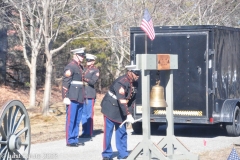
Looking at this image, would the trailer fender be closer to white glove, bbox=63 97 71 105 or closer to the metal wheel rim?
the metal wheel rim

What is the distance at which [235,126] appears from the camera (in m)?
14.6

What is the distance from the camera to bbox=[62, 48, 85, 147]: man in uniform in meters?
12.7

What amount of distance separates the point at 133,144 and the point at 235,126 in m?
2.86

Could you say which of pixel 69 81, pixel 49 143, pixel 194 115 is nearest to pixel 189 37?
pixel 194 115

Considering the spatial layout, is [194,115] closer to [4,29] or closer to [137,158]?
[137,158]

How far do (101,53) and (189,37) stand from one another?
16.6m

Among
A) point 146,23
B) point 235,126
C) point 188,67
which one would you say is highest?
point 146,23

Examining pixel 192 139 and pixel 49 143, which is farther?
pixel 192 139

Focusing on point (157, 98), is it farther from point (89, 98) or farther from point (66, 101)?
point (89, 98)

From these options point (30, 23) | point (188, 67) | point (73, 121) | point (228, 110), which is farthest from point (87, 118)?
point (30, 23)

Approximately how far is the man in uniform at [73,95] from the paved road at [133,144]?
1.04 ft

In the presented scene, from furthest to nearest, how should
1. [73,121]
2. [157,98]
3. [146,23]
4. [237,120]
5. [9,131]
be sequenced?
[237,120]
[73,121]
[146,23]
[157,98]
[9,131]

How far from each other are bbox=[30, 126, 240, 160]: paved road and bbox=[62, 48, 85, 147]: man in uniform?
0.32 metres

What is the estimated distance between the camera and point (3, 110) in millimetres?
7957
